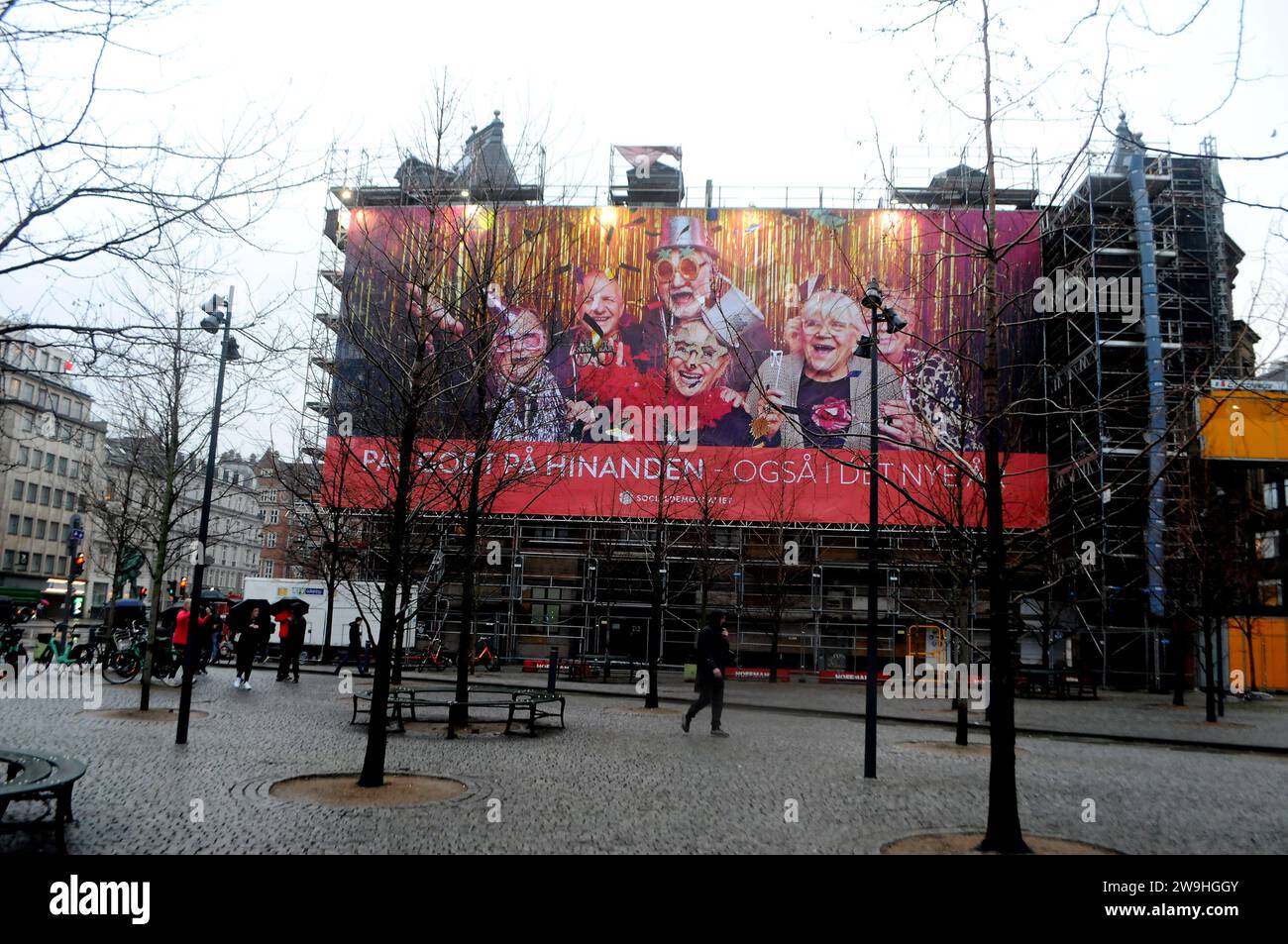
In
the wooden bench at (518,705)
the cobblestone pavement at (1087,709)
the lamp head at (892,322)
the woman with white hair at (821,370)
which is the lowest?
the cobblestone pavement at (1087,709)

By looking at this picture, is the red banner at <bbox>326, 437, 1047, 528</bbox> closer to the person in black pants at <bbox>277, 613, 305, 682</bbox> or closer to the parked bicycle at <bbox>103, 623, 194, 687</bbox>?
the person in black pants at <bbox>277, 613, 305, 682</bbox>

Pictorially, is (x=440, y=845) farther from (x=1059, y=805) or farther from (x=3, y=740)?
(x=3, y=740)

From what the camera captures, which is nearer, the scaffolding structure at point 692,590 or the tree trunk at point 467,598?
the tree trunk at point 467,598

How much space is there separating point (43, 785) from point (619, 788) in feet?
16.2

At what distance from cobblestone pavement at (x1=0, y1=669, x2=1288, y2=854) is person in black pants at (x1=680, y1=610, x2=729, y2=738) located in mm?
368

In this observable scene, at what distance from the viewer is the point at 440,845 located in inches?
266

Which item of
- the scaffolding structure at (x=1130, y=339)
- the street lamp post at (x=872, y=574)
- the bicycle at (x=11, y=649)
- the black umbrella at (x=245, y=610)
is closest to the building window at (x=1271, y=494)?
the scaffolding structure at (x=1130, y=339)

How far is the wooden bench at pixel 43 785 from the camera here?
19.5 feet

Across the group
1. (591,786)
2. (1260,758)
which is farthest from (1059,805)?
(1260,758)

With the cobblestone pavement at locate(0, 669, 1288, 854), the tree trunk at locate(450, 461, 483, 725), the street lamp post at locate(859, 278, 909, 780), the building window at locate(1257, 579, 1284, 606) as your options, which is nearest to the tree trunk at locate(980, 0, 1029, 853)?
the cobblestone pavement at locate(0, 669, 1288, 854)

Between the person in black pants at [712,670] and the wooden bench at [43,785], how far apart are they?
8.77 m

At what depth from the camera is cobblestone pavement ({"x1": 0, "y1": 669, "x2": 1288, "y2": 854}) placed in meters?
7.09

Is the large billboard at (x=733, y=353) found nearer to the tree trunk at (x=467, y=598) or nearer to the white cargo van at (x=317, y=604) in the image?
the white cargo van at (x=317, y=604)
